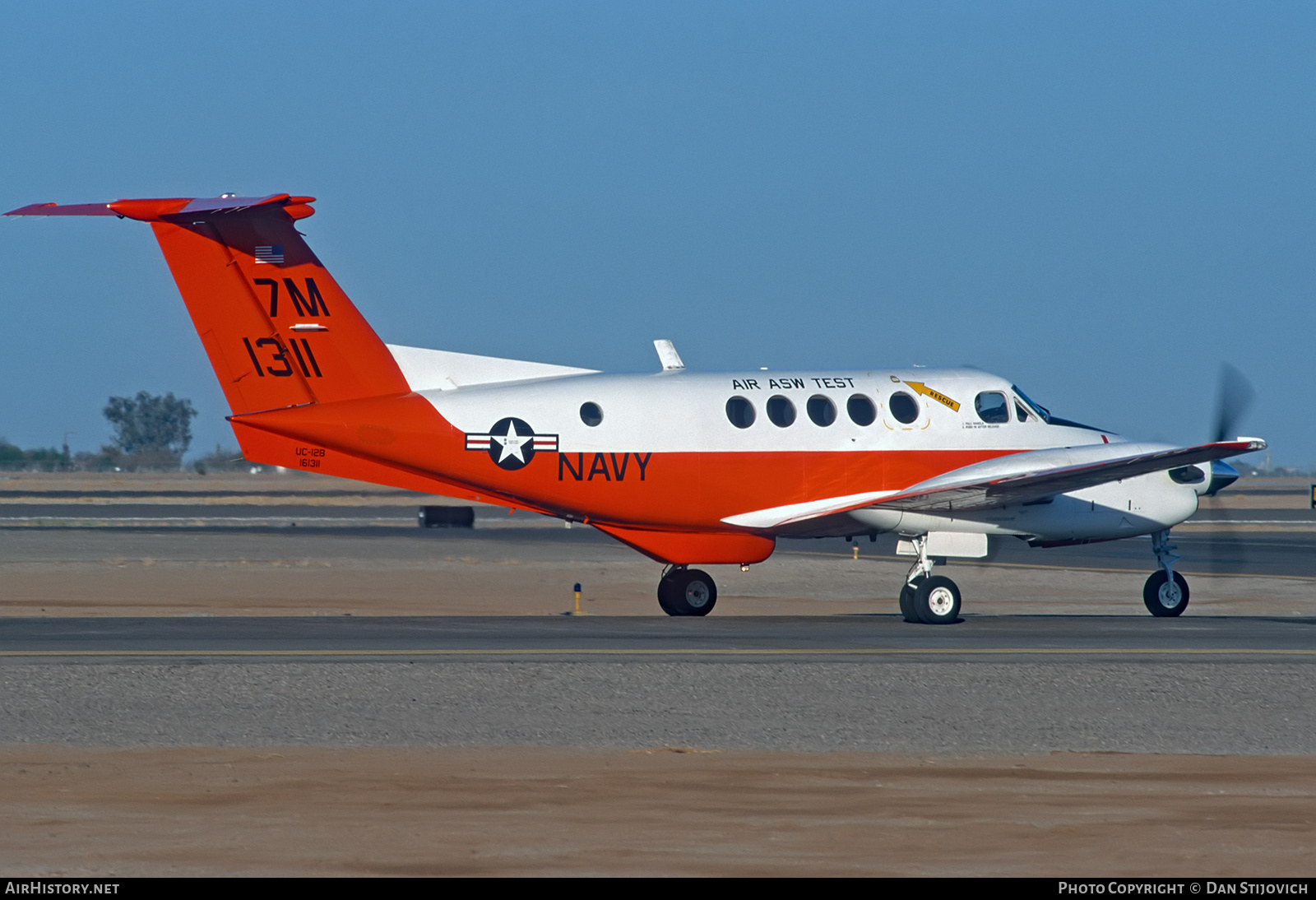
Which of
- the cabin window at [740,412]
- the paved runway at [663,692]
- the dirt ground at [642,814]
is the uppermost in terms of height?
the cabin window at [740,412]

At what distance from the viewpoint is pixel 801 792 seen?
11.9m

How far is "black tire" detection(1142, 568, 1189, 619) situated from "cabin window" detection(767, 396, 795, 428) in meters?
6.22

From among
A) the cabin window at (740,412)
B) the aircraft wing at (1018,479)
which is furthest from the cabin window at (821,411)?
the aircraft wing at (1018,479)

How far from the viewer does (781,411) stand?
2505 centimetres

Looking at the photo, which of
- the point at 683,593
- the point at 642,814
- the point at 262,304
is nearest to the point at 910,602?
the point at 683,593

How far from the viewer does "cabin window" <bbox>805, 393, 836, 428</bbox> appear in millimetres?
25078

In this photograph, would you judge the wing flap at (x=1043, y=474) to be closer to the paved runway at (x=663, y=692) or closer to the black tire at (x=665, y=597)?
the paved runway at (x=663, y=692)

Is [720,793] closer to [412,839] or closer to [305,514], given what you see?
[412,839]

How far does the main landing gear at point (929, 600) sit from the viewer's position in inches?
936

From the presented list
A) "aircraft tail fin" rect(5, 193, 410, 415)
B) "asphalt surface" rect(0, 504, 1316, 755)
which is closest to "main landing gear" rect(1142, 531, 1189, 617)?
"asphalt surface" rect(0, 504, 1316, 755)

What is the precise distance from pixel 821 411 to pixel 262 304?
840 centimetres

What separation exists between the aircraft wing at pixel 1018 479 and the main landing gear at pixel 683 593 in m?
1.60

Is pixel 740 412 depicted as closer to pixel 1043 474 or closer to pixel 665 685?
pixel 1043 474

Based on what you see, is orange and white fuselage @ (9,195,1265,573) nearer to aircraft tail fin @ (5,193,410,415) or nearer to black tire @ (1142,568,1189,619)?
aircraft tail fin @ (5,193,410,415)
